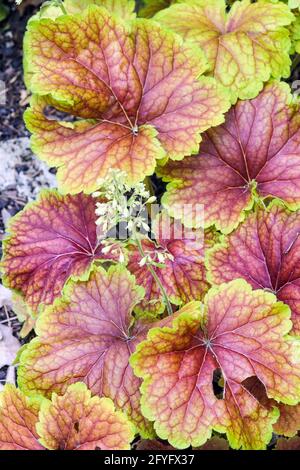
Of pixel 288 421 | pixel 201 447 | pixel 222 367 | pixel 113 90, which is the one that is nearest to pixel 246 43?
pixel 113 90

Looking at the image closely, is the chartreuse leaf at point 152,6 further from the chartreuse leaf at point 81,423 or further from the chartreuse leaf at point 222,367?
the chartreuse leaf at point 81,423

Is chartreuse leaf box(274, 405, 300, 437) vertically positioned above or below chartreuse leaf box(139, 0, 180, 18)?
below

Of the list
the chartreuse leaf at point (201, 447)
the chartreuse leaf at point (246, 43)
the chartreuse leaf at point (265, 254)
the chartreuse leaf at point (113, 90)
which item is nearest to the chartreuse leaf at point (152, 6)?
the chartreuse leaf at point (246, 43)

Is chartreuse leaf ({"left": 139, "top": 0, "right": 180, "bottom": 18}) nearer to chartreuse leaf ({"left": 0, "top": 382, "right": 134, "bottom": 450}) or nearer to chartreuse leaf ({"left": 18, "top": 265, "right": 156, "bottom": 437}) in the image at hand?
chartreuse leaf ({"left": 18, "top": 265, "right": 156, "bottom": 437})

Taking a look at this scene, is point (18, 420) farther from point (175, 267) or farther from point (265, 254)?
point (265, 254)

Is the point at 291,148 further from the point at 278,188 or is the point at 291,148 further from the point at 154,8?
the point at 154,8

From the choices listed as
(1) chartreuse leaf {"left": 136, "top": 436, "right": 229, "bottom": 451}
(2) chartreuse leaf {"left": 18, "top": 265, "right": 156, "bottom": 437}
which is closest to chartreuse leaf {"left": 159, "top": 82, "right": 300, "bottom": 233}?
(2) chartreuse leaf {"left": 18, "top": 265, "right": 156, "bottom": 437}
